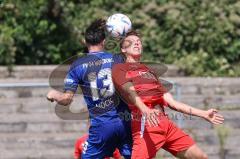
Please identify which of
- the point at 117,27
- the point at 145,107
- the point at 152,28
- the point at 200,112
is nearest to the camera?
the point at 145,107

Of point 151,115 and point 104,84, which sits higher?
point 104,84

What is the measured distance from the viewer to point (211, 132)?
35.1 feet

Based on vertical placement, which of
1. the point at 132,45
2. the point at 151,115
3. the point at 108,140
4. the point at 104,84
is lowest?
the point at 108,140

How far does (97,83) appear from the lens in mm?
7430

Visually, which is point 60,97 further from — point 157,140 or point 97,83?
point 157,140

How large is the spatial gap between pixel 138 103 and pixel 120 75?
A: 1.46 ft

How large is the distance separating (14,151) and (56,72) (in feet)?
6.17

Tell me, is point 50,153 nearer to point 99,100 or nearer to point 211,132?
point 211,132

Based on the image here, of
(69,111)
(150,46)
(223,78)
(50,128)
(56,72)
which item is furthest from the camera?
(150,46)

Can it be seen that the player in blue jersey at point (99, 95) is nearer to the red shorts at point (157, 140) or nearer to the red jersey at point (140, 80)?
the red jersey at point (140, 80)

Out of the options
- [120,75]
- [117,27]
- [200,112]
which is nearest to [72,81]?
[120,75]

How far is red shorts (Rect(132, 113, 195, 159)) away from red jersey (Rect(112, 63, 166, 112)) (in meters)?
0.17

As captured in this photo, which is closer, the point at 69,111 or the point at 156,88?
the point at 156,88

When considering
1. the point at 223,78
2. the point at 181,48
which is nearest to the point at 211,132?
the point at 223,78
